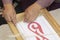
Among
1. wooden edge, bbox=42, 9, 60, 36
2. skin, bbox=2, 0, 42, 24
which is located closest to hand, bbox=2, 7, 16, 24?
skin, bbox=2, 0, 42, 24

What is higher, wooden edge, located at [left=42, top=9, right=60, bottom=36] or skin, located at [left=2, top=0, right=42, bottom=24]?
skin, located at [left=2, top=0, right=42, bottom=24]

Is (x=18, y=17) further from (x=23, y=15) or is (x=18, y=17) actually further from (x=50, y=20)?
(x=50, y=20)

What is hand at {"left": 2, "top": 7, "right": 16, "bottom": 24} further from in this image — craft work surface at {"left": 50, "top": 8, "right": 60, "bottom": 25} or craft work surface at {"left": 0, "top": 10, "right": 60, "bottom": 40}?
craft work surface at {"left": 50, "top": 8, "right": 60, "bottom": 25}

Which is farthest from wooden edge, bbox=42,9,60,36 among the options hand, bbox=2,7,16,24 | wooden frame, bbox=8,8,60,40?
hand, bbox=2,7,16,24

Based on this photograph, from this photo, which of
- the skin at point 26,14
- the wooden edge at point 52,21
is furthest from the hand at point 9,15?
the wooden edge at point 52,21

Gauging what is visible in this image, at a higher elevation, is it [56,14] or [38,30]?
[56,14]

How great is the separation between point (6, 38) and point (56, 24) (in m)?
0.29

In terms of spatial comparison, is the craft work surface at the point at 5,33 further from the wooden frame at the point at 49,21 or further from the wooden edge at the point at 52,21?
the wooden edge at the point at 52,21

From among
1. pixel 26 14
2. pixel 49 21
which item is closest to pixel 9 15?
pixel 26 14

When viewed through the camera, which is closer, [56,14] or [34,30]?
[34,30]

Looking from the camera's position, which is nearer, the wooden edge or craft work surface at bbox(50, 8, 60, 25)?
the wooden edge

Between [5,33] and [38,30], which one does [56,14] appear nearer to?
[38,30]

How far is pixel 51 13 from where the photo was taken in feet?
3.72

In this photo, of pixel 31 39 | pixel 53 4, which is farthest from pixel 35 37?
pixel 53 4
